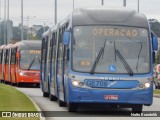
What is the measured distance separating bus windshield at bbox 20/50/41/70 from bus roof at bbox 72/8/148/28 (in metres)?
24.7

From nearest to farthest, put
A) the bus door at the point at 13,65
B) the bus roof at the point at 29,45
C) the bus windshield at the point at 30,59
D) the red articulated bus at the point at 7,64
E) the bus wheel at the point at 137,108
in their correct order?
the bus wheel at the point at 137,108 → the bus windshield at the point at 30,59 → the bus roof at the point at 29,45 → the bus door at the point at 13,65 → the red articulated bus at the point at 7,64

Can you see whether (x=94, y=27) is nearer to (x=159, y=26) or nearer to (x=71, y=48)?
(x=71, y=48)

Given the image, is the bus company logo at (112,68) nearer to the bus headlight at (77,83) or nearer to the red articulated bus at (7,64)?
the bus headlight at (77,83)

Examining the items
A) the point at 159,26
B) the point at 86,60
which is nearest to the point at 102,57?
the point at 86,60

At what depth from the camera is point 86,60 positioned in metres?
20.8

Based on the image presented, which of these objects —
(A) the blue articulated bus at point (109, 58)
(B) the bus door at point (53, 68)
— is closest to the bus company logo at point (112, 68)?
(A) the blue articulated bus at point (109, 58)

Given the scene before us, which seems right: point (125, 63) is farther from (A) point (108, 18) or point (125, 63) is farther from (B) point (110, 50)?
(A) point (108, 18)

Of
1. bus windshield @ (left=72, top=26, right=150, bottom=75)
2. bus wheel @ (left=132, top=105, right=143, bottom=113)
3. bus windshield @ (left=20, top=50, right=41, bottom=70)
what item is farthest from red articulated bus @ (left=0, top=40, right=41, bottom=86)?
bus windshield @ (left=72, top=26, right=150, bottom=75)

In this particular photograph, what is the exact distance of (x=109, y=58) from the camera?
20859mm

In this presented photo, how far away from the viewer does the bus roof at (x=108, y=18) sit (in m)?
21.3

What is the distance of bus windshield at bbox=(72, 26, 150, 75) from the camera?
20766 millimetres

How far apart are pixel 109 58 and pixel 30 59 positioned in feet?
84.8

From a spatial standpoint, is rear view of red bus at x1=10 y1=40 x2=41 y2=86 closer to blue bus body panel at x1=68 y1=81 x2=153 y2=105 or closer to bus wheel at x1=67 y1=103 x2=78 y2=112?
bus wheel at x1=67 y1=103 x2=78 y2=112

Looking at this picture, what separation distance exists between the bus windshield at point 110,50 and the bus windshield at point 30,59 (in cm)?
2510
